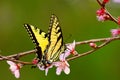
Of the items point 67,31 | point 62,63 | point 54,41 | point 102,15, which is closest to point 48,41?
point 54,41

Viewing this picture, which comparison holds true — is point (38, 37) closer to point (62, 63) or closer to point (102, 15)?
point (62, 63)

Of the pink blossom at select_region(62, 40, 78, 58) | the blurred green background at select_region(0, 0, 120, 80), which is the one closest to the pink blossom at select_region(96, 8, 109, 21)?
the pink blossom at select_region(62, 40, 78, 58)

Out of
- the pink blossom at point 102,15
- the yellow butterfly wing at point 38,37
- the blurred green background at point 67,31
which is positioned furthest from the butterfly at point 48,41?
the blurred green background at point 67,31

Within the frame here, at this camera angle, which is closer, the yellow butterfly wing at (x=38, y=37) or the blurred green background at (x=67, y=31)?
the yellow butterfly wing at (x=38, y=37)

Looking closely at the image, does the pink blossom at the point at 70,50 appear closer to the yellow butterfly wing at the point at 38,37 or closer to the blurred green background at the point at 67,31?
the yellow butterfly wing at the point at 38,37

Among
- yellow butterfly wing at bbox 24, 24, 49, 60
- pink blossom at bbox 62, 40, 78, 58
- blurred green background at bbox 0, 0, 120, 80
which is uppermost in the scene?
yellow butterfly wing at bbox 24, 24, 49, 60

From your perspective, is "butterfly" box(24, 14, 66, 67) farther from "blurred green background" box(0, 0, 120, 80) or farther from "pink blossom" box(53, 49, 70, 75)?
"blurred green background" box(0, 0, 120, 80)
